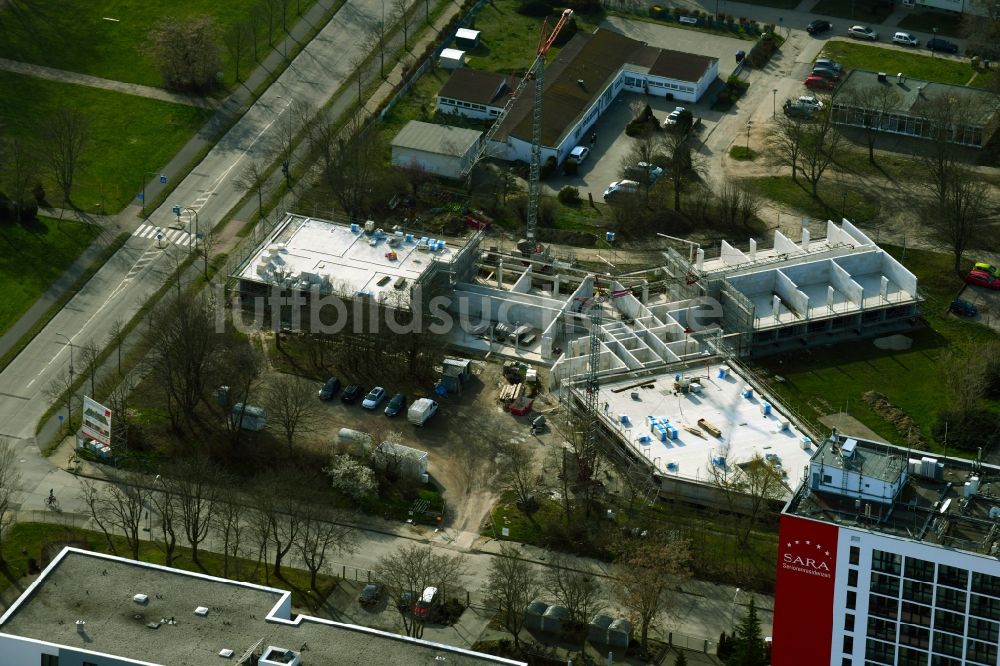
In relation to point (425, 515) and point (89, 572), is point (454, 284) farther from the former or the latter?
point (89, 572)

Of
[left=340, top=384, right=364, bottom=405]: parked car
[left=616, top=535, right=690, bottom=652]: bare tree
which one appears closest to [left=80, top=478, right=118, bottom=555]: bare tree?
[left=340, top=384, right=364, bottom=405]: parked car

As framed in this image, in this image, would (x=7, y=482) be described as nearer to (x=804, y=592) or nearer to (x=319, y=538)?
(x=319, y=538)

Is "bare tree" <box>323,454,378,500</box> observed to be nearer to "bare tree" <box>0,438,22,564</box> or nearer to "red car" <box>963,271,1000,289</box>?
"bare tree" <box>0,438,22,564</box>

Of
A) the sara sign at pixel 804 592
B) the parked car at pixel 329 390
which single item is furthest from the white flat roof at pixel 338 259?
the sara sign at pixel 804 592

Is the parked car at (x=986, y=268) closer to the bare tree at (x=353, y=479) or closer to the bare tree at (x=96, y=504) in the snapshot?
the bare tree at (x=353, y=479)

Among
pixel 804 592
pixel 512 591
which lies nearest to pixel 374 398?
pixel 512 591

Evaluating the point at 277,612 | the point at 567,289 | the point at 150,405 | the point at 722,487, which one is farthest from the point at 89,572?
the point at 567,289
